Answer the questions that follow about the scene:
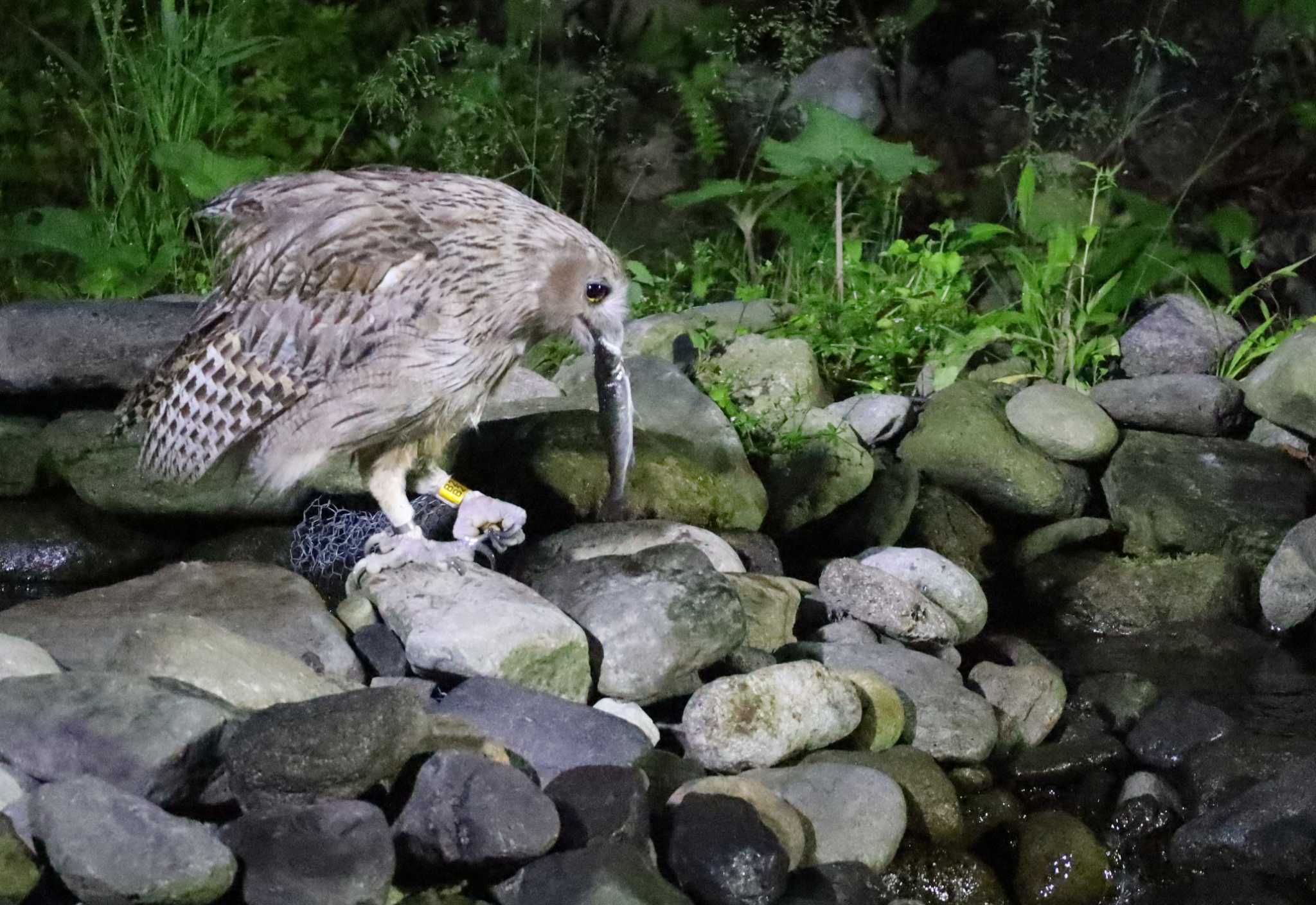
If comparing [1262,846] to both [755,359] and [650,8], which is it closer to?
[755,359]

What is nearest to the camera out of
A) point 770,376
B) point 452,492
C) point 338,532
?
point 452,492

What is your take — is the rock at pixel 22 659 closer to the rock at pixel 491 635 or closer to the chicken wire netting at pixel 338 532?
the rock at pixel 491 635

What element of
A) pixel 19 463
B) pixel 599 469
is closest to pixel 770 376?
pixel 599 469

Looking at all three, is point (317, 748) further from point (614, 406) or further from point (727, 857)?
point (614, 406)

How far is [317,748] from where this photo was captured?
9.42 feet

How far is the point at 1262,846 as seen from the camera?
3379mm

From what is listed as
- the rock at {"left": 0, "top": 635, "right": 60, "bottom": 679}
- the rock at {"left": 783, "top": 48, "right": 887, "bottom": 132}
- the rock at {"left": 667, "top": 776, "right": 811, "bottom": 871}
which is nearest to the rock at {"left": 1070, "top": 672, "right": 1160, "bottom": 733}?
the rock at {"left": 667, "top": 776, "right": 811, "bottom": 871}

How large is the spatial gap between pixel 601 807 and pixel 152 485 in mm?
2256

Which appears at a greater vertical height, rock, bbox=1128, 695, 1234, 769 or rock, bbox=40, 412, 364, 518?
rock, bbox=40, 412, 364, 518

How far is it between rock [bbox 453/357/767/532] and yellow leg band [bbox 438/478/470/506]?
0.36 meters

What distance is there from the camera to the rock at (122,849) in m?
2.61

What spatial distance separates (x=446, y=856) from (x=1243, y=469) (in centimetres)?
365

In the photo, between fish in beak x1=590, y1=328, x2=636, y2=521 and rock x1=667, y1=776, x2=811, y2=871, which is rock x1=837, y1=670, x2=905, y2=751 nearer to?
rock x1=667, y1=776, x2=811, y2=871

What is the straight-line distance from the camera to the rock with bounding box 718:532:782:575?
183 inches
